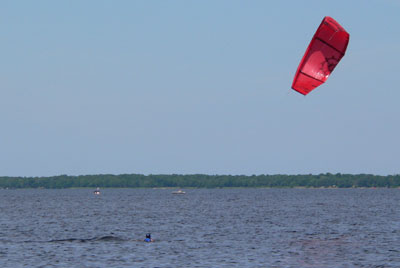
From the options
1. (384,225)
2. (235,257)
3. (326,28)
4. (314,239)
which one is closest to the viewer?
(326,28)

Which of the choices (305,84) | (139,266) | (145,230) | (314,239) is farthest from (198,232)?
(305,84)

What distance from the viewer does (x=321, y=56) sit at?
126 ft

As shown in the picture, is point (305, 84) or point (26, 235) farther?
point (26, 235)

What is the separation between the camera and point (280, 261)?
155 ft

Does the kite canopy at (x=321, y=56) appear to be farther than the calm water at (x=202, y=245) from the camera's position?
No

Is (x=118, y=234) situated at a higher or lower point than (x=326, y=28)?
lower

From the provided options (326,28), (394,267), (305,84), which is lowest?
(394,267)

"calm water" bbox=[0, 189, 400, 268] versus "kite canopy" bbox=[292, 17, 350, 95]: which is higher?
"kite canopy" bbox=[292, 17, 350, 95]

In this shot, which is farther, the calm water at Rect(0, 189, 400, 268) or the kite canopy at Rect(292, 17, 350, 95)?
the calm water at Rect(0, 189, 400, 268)

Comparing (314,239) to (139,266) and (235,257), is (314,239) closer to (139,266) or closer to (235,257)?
(235,257)

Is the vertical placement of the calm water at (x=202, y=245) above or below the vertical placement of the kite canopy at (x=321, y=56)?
below

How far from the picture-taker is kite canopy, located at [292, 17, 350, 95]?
37.8m

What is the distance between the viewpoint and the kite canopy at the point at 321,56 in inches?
1489

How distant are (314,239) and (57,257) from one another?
2480 centimetres
